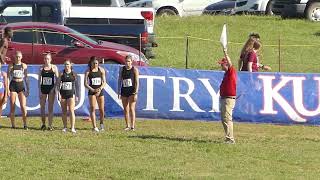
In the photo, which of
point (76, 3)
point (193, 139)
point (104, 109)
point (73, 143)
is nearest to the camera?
point (73, 143)

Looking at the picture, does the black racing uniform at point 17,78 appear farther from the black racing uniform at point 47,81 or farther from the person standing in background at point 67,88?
the person standing in background at point 67,88

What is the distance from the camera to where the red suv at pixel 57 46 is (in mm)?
22078

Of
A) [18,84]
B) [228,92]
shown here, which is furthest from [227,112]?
[18,84]

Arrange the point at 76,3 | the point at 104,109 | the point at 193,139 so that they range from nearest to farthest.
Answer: the point at 193,139 < the point at 104,109 < the point at 76,3

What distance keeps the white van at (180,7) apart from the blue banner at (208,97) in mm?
14510

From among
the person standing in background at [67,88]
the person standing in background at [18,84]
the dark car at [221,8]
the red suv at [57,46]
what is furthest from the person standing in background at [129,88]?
the dark car at [221,8]

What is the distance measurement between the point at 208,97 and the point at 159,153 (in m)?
4.51

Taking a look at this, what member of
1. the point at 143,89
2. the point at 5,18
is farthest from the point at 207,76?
the point at 5,18

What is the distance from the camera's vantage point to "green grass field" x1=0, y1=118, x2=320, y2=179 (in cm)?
1368

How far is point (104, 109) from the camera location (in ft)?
64.1

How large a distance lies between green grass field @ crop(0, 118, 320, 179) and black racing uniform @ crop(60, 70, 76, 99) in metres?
0.74

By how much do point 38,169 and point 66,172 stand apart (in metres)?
0.45

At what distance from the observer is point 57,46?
73.2ft

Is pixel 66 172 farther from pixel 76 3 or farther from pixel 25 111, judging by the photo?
pixel 76 3
